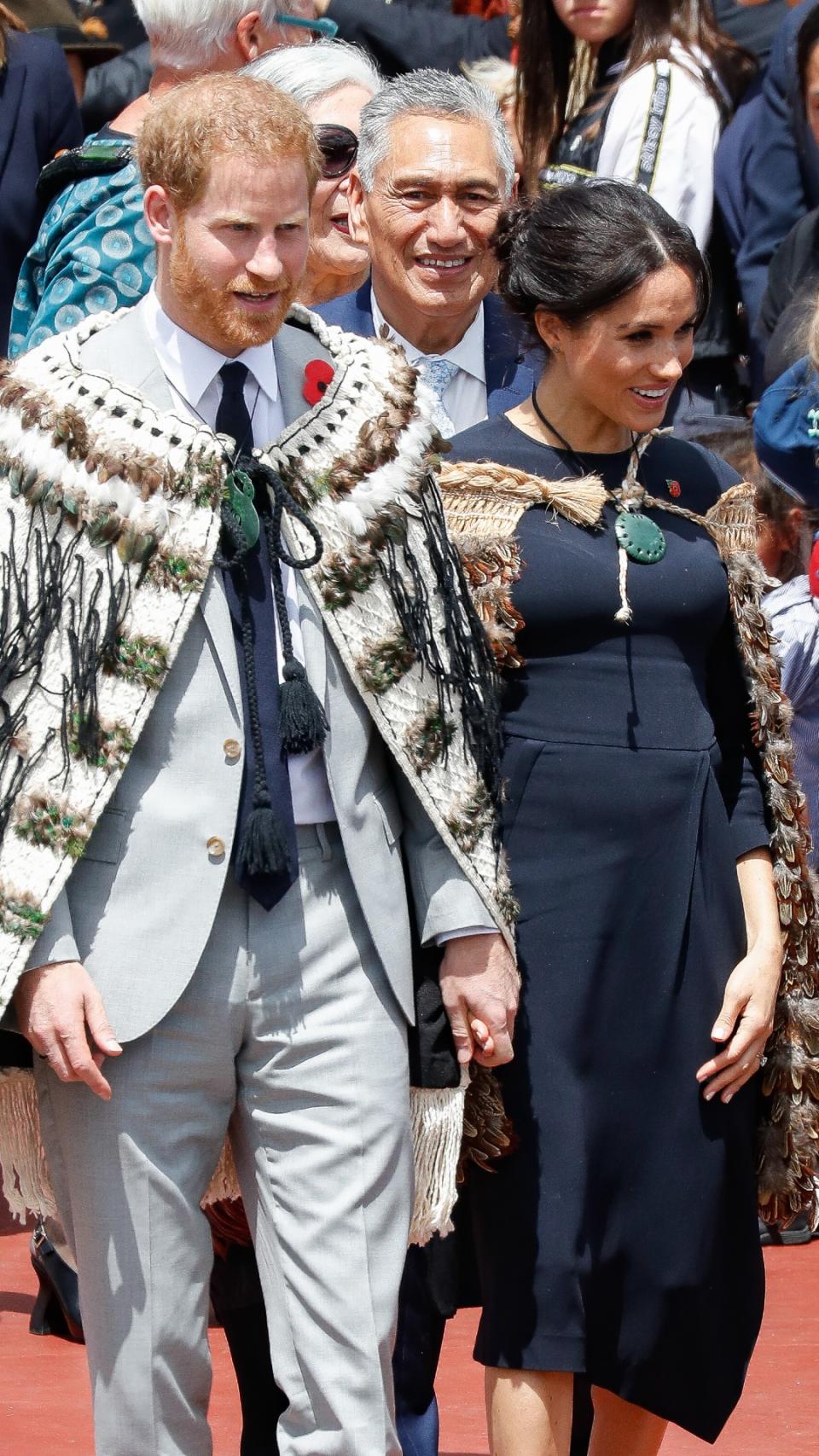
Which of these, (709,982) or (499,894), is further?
(709,982)

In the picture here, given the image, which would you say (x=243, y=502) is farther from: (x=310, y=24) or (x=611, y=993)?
(x=310, y=24)

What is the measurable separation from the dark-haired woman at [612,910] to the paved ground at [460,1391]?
37.8 inches

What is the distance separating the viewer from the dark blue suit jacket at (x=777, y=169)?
5.87 meters

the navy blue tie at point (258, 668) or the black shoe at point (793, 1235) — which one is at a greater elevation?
the navy blue tie at point (258, 668)

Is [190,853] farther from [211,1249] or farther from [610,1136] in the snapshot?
[610,1136]

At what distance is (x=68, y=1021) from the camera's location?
8.80ft

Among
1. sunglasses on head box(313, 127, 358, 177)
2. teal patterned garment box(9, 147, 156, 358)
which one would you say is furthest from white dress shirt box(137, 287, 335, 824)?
sunglasses on head box(313, 127, 358, 177)

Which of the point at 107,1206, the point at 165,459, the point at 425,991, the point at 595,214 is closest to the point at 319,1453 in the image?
the point at 107,1206

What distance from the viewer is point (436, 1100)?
305 cm

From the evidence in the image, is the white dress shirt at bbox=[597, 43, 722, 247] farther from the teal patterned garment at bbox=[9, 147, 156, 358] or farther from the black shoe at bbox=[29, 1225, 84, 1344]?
the black shoe at bbox=[29, 1225, 84, 1344]

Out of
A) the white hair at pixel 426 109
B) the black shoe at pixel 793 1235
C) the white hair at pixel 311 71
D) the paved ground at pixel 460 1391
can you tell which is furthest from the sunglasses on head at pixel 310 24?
the black shoe at pixel 793 1235

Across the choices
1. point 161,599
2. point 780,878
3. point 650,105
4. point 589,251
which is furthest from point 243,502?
point 650,105

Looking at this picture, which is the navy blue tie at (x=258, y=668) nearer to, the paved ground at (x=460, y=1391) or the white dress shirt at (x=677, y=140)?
the paved ground at (x=460, y=1391)

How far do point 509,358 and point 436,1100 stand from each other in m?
1.79
